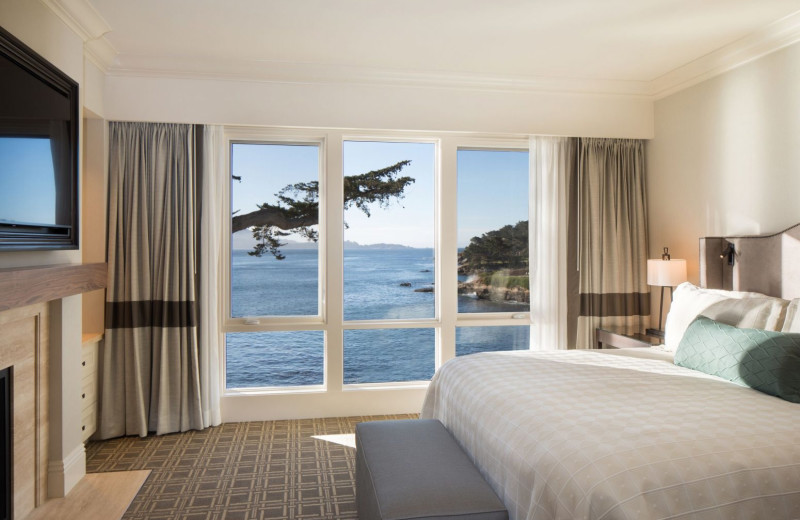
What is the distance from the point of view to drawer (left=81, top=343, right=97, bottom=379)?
3576 millimetres

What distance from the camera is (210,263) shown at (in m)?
4.02

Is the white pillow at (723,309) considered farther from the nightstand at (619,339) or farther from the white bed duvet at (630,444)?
the white bed duvet at (630,444)

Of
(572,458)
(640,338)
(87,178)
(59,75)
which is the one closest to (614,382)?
(572,458)

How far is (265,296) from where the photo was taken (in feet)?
14.3

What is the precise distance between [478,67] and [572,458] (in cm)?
310

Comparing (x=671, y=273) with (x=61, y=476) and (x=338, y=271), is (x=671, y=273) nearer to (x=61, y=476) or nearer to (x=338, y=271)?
(x=338, y=271)

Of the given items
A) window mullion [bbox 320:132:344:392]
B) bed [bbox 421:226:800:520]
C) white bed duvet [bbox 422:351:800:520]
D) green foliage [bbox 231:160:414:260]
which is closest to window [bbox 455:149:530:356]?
green foliage [bbox 231:160:414:260]

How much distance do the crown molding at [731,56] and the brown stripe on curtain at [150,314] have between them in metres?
3.95

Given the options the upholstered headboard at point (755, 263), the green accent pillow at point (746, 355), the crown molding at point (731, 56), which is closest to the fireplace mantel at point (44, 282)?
the green accent pillow at point (746, 355)

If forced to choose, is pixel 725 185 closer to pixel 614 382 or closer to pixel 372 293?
pixel 614 382

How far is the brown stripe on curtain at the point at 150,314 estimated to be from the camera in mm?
3881

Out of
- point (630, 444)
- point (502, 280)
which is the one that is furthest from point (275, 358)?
point (630, 444)

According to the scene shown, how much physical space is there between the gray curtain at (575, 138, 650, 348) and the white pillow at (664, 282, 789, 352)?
90 cm

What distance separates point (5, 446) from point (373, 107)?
3.06m
